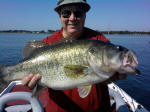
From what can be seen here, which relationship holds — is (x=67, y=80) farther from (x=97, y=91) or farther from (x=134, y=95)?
(x=134, y=95)

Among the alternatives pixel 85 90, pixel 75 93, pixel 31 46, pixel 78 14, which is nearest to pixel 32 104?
pixel 75 93

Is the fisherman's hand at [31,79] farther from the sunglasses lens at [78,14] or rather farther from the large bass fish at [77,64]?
the sunglasses lens at [78,14]

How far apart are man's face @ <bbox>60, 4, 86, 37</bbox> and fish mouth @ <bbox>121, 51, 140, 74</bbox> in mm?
1416

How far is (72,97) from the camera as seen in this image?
3598mm

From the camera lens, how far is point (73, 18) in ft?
11.8

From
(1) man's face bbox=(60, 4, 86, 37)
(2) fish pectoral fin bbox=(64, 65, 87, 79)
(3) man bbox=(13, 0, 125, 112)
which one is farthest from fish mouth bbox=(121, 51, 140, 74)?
(1) man's face bbox=(60, 4, 86, 37)

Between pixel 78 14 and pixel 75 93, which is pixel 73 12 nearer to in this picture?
pixel 78 14

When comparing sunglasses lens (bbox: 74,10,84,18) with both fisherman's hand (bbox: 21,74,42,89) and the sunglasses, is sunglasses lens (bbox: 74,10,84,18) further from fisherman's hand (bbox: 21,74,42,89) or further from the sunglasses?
fisherman's hand (bbox: 21,74,42,89)

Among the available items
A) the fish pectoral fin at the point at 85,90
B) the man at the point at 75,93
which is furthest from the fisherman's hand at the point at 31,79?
the fish pectoral fin at the point at 85,90

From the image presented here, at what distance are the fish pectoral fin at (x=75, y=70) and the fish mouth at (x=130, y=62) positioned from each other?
66cm

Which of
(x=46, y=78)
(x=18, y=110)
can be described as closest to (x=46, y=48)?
(x=46, y=78)

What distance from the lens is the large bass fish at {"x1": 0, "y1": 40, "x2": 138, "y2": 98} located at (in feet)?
9.08

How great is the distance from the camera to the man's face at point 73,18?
3627 millimetres

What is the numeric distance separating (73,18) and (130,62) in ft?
5.26
